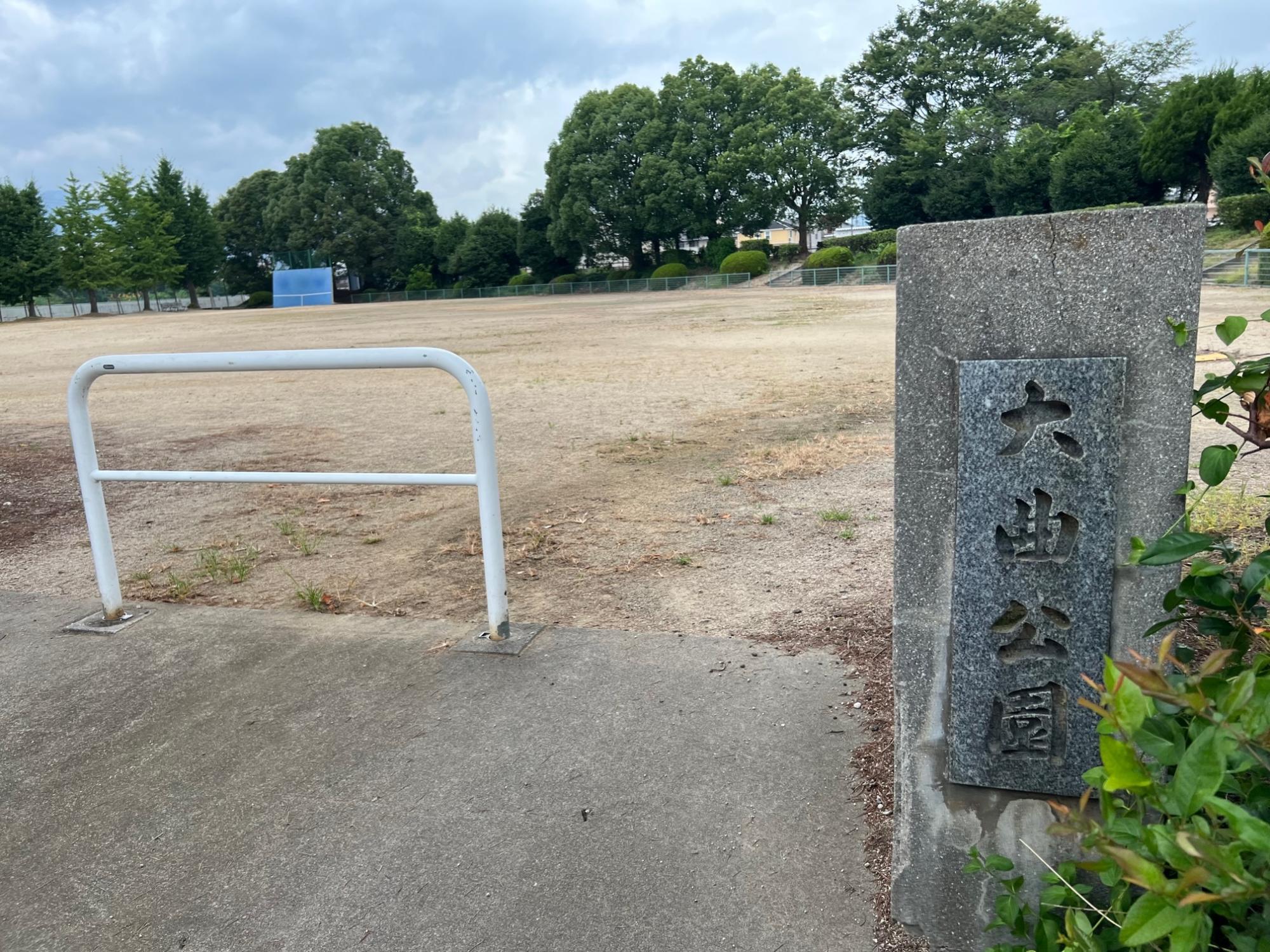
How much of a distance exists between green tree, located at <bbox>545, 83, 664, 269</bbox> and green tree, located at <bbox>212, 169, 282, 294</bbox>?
23.6 metres

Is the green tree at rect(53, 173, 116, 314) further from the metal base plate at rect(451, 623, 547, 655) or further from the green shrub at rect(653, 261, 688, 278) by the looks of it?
the metal base plate at rect(451, 623, 547, 655)

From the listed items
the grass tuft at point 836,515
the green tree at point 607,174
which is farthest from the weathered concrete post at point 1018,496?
the green tree at point 607,174

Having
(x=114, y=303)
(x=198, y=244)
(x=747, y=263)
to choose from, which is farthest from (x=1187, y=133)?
(x=114, y=303)

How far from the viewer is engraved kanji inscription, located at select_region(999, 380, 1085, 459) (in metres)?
1.77

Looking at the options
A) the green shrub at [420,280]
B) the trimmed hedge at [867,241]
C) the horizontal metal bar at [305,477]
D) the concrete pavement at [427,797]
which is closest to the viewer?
the concrete pavement at [427,797]

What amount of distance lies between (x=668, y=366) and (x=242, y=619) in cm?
1033

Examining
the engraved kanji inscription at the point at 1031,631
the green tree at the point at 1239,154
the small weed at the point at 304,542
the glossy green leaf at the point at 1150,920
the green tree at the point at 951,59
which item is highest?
A: the green tree at the point at 951,59

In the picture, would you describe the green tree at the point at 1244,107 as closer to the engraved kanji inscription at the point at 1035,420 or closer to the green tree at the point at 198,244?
the engraved kanji inscription at the point at 1035,420

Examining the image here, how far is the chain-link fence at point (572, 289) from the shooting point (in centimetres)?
4662

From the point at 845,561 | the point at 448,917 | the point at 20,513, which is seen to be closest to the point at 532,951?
the point at 448,917

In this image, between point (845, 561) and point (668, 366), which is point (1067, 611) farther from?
point (668, 366)

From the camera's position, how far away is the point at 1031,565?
1836 millimetres

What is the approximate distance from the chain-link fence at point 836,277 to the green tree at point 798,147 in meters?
6.84

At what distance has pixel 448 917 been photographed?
2137mm
